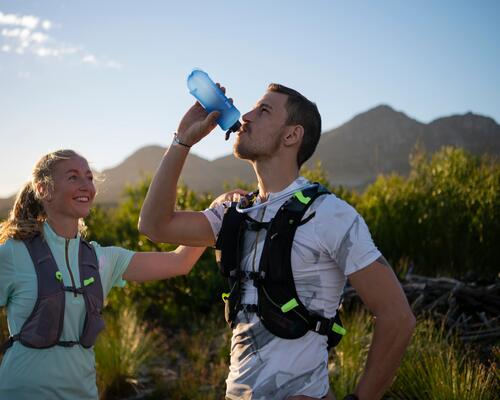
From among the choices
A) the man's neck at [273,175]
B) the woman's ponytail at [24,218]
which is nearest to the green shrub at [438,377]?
the man's neck at [273,175]

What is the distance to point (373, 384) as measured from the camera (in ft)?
8.32

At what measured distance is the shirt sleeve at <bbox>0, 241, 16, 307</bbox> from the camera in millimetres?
3254

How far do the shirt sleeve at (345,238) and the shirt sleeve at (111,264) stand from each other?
1627mm

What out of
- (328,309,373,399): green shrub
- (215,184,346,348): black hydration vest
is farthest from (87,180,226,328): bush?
(215,184,346,348): black hydration vest

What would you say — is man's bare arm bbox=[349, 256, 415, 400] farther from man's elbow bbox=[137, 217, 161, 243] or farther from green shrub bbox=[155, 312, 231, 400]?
green shrub bbox=[155, 312, 231, 400]

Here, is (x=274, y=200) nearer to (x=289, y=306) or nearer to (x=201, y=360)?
(x=289, y=306)

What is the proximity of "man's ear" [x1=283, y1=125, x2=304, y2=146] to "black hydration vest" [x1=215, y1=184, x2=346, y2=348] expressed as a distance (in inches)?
15.2

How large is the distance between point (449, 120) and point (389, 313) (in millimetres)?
120983

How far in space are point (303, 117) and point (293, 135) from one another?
0.41 feet

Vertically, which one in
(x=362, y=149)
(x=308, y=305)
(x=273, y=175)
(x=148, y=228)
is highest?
(x=362, y=149)

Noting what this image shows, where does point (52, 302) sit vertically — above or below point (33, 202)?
below

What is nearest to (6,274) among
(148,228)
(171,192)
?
(148,228)

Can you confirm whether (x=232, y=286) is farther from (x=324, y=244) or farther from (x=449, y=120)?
(x=449, y=120)

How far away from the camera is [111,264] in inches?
148
